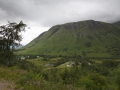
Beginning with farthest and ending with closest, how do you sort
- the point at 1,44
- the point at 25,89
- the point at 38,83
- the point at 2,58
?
the point at 1,44, the point at 2,58, the point at 38,83, the point at 25,89

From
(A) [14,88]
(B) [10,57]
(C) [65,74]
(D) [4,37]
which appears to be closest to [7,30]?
(D) [4,37]

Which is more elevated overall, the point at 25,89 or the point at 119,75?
the point at 25,89

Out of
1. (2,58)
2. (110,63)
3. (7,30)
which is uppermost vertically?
(7,30)

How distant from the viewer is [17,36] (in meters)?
28.1

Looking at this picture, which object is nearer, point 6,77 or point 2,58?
point 6,77

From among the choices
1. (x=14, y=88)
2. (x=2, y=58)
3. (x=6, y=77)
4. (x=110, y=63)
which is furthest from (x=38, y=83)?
(x=110, y=63)

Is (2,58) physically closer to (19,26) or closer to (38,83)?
(19,26)

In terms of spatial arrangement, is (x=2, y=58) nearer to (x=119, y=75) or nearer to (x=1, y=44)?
(x=1, y=44)

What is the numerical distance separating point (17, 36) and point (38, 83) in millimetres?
19491

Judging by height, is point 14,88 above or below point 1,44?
below

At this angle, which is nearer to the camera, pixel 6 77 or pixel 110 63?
pixel 6 77

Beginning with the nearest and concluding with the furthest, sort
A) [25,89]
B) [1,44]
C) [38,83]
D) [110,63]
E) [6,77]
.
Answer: [25,89], [38,83], [6,77], [1,44], [110,63]

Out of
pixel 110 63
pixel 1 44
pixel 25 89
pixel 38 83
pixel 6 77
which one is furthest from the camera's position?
pixel 110 63

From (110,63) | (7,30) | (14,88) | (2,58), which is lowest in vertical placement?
(110,63)
